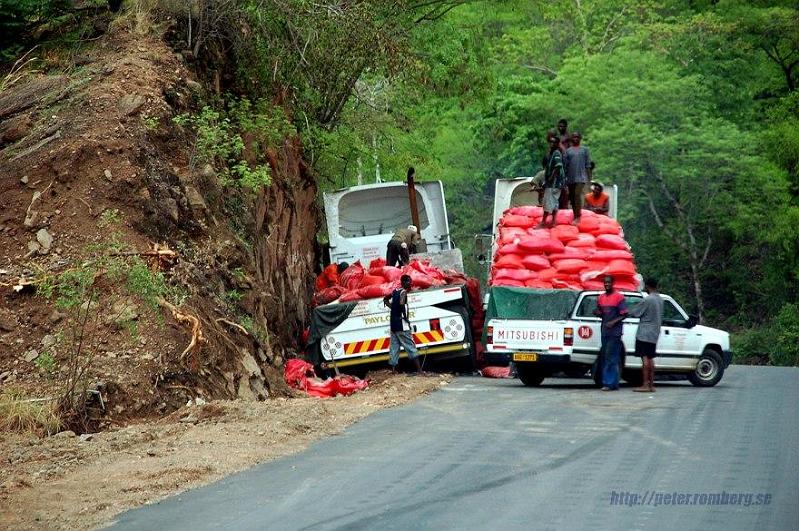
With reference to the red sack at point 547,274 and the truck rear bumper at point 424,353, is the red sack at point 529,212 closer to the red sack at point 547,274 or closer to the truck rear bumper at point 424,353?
the red sack at point 547,274

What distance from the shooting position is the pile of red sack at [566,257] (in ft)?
70.0

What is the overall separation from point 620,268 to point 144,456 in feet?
32.8

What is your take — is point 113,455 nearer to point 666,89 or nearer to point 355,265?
point 355,265

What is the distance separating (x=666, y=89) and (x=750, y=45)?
3.63 metres

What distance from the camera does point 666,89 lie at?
1801 inches

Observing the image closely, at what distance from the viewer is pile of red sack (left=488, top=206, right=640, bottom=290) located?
21.3m

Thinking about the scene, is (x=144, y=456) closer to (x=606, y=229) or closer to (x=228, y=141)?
(x=228, y=141)

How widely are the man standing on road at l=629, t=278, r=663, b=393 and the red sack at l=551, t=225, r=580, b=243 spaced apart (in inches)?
86.0

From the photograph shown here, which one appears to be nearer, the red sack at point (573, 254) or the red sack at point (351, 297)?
the red sack at point (573, 254)

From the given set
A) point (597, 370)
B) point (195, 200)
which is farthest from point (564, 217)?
point (195, 200)

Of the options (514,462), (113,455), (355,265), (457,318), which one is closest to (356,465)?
(514,462)

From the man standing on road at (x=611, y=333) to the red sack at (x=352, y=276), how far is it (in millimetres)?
4747

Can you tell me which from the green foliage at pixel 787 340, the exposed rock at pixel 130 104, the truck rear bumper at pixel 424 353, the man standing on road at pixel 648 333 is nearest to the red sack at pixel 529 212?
the truck rear bumper at pixel 424 353

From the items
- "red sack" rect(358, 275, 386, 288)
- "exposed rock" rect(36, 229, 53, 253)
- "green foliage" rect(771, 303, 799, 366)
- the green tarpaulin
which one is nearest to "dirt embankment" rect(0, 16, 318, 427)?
"exposed rock" rect(36, 229, 53, 253)
